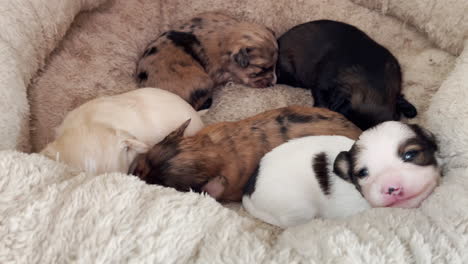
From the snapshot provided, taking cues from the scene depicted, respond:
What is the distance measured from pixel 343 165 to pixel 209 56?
166 centimetres

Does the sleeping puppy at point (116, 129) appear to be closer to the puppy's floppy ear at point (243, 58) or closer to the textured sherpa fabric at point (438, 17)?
the puppy's floppy ear at point (243, 58)

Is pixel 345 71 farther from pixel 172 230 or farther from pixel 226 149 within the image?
pixel 172 230

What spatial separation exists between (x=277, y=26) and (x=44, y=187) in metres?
2.21

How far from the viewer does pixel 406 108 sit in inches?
98.5

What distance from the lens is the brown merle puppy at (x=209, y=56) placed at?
2.83m

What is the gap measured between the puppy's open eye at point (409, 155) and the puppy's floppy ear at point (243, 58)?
5.34ft

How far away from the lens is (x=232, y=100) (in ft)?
9.53

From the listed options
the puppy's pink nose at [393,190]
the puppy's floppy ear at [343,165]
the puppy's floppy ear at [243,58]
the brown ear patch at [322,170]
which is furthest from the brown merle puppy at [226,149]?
the puppy's floppy ear at [243,58]

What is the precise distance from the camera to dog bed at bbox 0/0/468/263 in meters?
1.40

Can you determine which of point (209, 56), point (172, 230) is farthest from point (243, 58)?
point (172, 230)

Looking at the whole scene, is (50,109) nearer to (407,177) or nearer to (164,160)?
(164,160)

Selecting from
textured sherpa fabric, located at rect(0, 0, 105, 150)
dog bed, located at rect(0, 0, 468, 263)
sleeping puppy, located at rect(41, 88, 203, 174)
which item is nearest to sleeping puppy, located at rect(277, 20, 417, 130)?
dog bed, located at rect(0, 0, 468, 263)

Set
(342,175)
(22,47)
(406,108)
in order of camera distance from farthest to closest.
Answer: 1. (406,108)
2. (22,47)
3. (342,175)

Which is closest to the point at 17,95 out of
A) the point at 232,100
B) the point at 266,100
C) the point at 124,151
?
the point at 124,151
